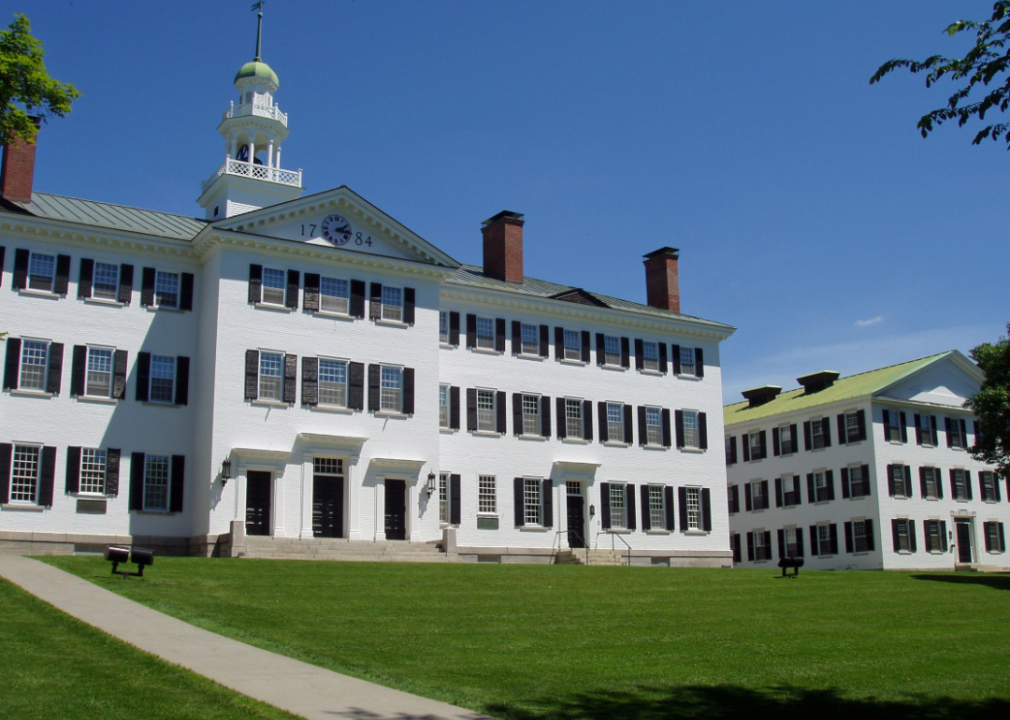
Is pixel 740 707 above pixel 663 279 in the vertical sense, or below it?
below

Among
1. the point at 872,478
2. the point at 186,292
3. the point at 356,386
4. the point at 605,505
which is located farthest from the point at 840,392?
the point at 186,292

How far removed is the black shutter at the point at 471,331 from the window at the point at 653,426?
8208 mm

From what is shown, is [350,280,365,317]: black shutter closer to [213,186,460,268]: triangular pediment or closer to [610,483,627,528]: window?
[213,186,460,268]: triangular pediment

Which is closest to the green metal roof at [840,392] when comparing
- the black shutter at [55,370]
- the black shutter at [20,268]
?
the black shutter at [55,370]

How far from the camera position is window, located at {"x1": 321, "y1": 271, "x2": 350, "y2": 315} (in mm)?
34812

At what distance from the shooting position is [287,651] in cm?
1395

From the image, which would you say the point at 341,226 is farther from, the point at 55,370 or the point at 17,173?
the point at 17,173

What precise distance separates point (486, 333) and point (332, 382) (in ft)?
24.1

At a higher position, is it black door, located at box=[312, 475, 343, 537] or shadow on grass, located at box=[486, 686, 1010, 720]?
black door, located at box=[312, 475, 343, 537]

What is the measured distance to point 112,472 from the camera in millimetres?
31797

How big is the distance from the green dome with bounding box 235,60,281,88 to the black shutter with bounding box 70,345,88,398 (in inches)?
593

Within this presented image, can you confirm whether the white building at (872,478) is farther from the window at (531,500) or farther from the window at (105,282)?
the window at (105,282)

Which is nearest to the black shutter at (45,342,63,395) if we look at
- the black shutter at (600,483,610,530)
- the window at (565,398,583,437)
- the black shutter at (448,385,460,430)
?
the black shutter at (448,385,460,430)

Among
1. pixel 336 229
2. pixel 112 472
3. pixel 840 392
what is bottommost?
pixel 112 472
